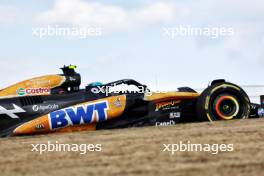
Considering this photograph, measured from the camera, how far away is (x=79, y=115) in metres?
8.15

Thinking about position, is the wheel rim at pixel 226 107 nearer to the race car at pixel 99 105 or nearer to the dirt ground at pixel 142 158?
the race car at pixel 99 105

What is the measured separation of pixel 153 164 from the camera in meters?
4.37

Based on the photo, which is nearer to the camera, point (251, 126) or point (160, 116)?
point (251, 126)

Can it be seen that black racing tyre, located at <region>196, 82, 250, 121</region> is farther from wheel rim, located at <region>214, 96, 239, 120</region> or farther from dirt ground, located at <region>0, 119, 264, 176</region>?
dirt ground, located at <region>0, 119, 264, 176</region>

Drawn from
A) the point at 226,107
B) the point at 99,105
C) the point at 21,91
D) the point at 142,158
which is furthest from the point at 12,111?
the point at 226,107

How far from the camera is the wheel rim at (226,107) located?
29.4ft

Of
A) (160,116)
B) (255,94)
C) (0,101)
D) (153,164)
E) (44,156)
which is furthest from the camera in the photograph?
(255,94)

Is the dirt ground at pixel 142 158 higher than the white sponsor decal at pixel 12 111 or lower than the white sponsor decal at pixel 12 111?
lower

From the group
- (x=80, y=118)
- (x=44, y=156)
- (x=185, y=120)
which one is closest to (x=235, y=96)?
(x=185, y=120)

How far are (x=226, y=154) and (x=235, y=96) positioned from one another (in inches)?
179

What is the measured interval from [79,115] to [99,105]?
41 centimetres

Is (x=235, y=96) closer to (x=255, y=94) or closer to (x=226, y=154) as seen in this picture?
(x=226, y=154)

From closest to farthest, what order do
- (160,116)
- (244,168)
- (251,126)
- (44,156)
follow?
(244,168), (44,156), (251,126), (160,116)

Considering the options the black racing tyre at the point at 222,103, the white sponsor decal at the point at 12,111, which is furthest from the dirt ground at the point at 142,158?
the black racing tyre at the point at 222,103
